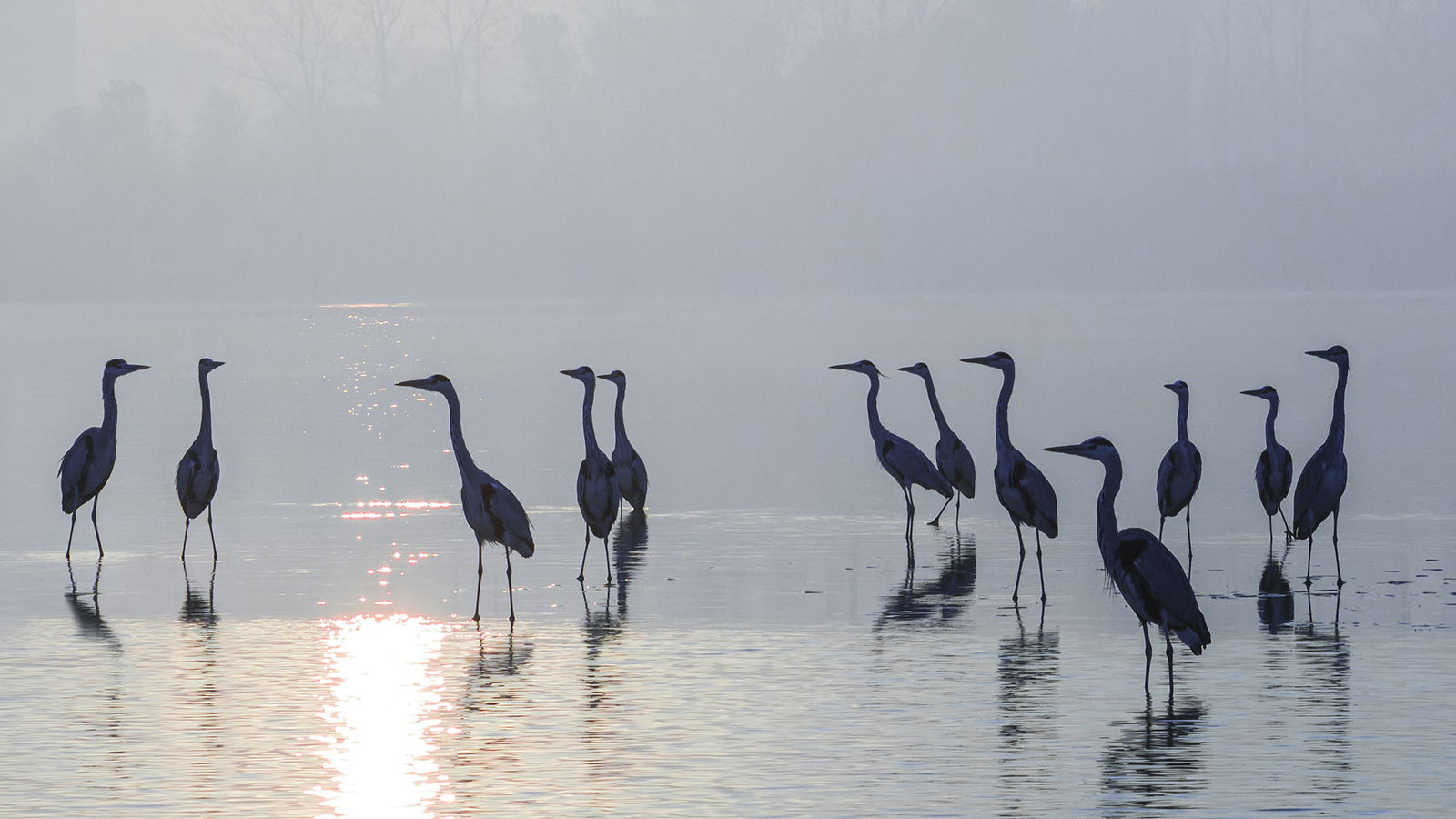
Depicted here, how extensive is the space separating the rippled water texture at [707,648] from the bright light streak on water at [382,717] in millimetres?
34

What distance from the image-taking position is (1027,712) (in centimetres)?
1168

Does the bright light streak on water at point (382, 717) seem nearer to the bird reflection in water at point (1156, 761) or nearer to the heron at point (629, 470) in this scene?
the bird reflection in water at point (1156, 761)

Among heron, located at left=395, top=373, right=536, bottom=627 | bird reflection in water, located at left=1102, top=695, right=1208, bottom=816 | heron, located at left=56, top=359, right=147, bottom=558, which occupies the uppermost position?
heron, located at left=56, top=359, right=147, bottom=558

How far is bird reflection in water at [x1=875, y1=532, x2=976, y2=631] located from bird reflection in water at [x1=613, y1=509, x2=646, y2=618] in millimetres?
2246

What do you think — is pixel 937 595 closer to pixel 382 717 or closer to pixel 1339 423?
pixel 1339 423

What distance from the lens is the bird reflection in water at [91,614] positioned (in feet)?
46.7

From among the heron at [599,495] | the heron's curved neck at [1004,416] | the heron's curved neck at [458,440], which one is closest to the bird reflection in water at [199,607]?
the heron's curved neck at [458,440]

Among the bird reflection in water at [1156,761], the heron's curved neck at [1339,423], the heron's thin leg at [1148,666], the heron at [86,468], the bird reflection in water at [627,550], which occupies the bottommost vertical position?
the bird reflection in water at [1156,761]

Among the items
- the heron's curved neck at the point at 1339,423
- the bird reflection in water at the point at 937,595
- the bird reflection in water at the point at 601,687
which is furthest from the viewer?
the heron's curved neck at the point at 1339,423

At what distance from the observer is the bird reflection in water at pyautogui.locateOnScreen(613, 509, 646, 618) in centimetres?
1620

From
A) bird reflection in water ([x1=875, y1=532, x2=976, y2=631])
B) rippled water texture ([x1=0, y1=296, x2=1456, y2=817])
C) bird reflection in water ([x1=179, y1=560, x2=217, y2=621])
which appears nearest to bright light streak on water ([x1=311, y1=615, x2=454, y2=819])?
rippled water texture ([x1=0, y1=296, x2=1456, y2=817])

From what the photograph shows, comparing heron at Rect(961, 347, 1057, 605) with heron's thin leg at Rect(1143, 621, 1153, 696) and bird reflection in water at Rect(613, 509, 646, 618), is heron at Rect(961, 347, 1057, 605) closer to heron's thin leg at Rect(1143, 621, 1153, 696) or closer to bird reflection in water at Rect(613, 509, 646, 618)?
bird reflection in water at Rect(613, 509, 646, 618)

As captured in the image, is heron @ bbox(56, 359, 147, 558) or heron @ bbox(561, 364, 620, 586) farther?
heron @ bbox(56, 359, 147, 558)

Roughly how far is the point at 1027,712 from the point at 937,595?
4409mm
